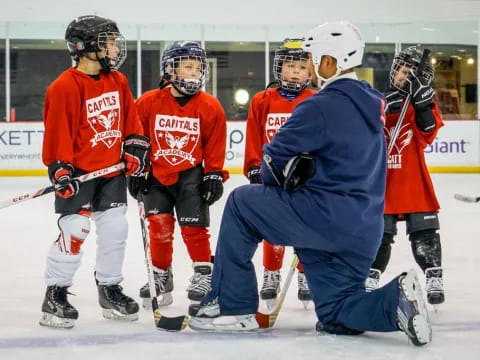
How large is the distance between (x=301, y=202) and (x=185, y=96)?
0.95 metres

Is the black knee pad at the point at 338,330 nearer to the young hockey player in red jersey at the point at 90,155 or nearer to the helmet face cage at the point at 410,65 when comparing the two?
the young hockey player in red jersey at the point at 90,155

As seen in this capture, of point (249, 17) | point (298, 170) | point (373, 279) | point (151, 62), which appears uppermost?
point (249, 17)

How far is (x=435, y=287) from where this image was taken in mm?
3455

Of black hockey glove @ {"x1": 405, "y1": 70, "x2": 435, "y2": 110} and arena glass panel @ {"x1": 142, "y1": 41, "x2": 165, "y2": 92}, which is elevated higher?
arena glass panel @ {"x1": 142, "y1": 41, "x2": 165, "y2": 92}

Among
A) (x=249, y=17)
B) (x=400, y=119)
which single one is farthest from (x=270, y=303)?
(x=249, y=17)

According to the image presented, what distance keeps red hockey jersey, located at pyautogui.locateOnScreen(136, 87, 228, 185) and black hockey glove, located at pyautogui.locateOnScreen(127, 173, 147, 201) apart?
0.05 m

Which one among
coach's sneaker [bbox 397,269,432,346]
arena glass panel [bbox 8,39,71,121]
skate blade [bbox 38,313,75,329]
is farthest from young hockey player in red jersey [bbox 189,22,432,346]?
arena glass panel [bbox 8,39,71,121]

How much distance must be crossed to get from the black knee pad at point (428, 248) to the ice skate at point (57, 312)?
1278 mm

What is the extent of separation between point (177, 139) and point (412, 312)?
1244 millimetres

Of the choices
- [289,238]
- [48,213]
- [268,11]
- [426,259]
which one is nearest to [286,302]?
Answer: [426,259]

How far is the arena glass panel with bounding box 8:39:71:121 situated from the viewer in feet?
41.8

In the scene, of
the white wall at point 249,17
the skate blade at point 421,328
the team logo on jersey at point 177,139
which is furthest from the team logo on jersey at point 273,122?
the white wall at point 249,17

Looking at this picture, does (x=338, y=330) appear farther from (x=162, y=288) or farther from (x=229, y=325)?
(x=162, y=288)

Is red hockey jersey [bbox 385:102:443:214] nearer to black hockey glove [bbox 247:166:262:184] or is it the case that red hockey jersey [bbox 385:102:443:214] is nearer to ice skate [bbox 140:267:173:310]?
black hockey glove [bbox 247:166:262:184]
